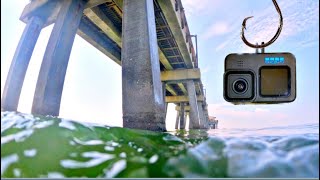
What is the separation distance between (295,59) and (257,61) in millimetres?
399

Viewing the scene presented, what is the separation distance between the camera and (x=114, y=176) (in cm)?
167

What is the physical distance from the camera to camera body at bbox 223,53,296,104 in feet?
9.32

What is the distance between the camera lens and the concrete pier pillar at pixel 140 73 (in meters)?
7.46

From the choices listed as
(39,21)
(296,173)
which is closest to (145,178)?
(296,173)

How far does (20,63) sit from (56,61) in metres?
2.56

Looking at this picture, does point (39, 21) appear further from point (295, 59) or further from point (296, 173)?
point (296, 173)

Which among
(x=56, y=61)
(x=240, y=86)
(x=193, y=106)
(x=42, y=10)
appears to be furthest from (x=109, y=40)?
(x=240, y=86)

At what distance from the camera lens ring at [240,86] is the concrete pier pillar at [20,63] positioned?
929 centimetres

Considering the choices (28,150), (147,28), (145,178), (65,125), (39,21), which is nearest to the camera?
(145,178)

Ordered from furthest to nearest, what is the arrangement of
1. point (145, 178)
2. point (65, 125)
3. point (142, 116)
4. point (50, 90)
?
point (50, 90) < point (142, 116) < point (65, 125) < point (145, 178)

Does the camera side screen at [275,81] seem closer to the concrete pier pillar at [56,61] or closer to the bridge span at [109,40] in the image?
the bridge span at [109,40]

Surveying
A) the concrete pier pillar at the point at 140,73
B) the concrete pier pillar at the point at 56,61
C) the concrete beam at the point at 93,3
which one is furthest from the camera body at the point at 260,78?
the concrete beam at the point at 93,3

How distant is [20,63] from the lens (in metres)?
10.9

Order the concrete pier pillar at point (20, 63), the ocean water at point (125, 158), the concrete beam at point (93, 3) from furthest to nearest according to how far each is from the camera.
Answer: the concrete beam at point (93, 3) < the concrete pier pillar at point (20, 63) < the ocean water at point (125, 158)
